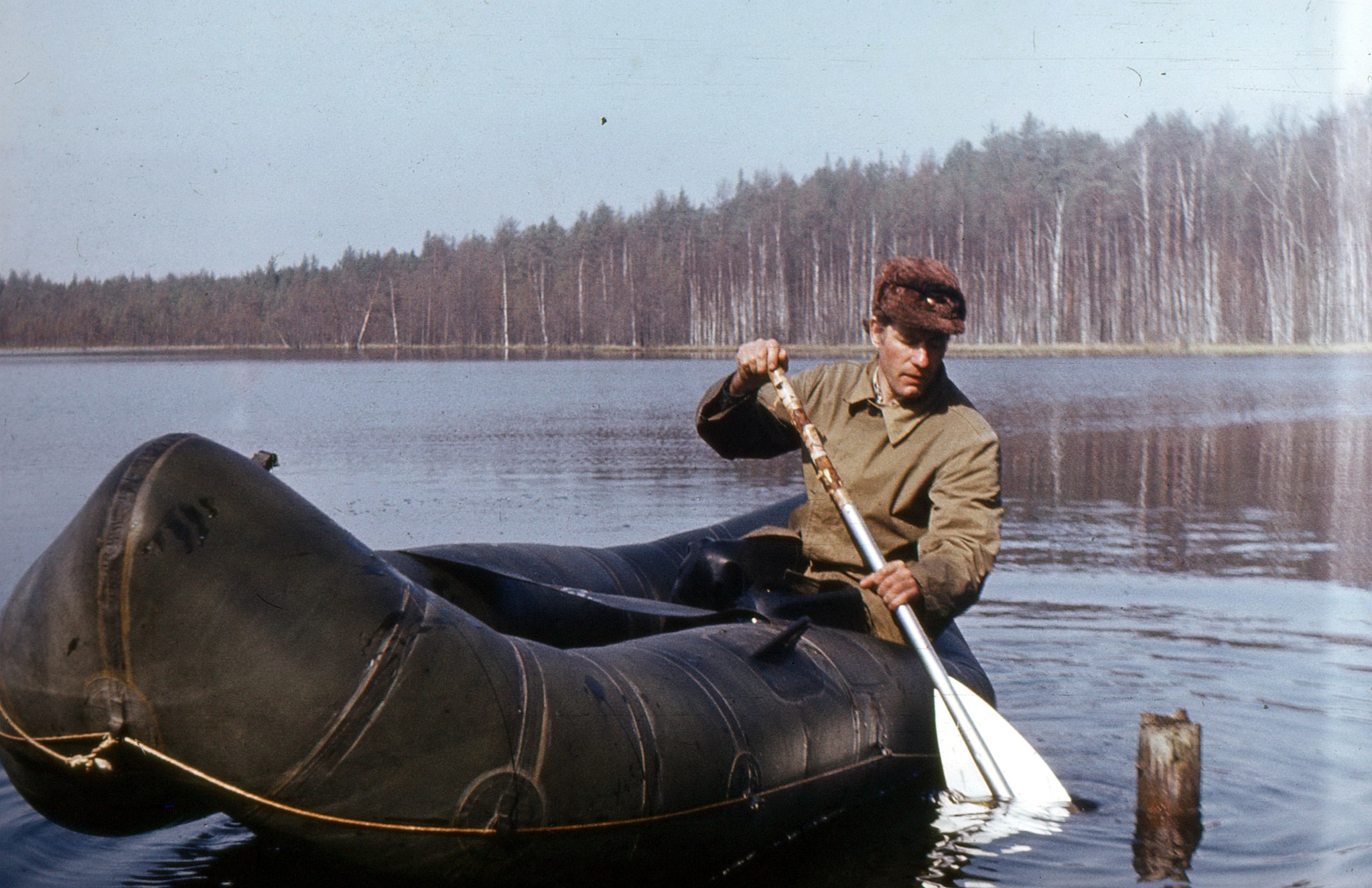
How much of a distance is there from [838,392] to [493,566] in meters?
1.43

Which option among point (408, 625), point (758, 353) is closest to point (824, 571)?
point (758, 353)

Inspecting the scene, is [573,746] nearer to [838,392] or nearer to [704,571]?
[704,571]

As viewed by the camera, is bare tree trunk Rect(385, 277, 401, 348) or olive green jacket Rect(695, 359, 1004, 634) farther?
bare tree trunk Rect(385, 277, 401, 348)

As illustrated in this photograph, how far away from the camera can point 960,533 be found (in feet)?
15.9

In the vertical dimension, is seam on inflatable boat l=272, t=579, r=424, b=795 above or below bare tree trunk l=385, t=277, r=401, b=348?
below

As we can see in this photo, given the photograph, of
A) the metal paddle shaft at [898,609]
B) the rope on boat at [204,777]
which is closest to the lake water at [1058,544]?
the metal paddle shaft at [898,609]

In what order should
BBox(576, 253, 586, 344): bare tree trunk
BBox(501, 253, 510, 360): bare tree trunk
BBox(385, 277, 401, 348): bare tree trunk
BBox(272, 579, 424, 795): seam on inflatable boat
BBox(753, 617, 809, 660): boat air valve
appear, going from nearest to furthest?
1. BBox(272, 579, 424, 795): seam on inflatable boat
2. BBox(753, 617, 809, 660): boat air valve
3. BBox(576, 253, 586, 344): bare tree trunk
4. BBox(501, 253, 510, 360): bare tree trunk
5. BBox(385, 277, 401, 348): bare tree trunk

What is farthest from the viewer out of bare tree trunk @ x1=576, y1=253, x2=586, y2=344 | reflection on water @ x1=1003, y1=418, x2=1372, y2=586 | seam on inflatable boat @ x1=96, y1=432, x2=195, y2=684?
bare tree trunk @ x1=576, y1=253, x2=586, y2=344

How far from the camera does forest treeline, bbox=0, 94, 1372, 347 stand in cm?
5872

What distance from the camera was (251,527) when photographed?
137 inches

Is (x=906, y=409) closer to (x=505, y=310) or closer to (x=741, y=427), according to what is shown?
(x=741, y=427)

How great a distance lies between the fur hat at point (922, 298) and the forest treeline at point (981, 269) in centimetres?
5250

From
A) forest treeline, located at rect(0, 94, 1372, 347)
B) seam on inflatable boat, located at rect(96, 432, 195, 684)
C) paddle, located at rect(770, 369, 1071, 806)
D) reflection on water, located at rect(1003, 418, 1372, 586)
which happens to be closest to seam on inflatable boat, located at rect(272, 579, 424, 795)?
seam on inflatable boat, located at rect(96, 432, 195, 684)

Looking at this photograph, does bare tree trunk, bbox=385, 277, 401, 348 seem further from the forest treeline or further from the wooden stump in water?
the wooden stump in water
